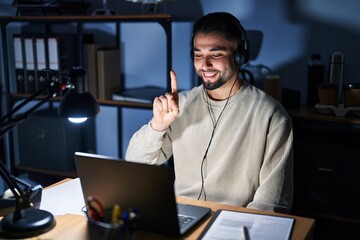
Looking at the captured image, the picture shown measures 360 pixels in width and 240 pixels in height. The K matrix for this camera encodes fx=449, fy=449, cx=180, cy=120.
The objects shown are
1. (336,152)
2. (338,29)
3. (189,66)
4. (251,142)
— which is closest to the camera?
(251,142)

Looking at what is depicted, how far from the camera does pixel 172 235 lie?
1119 mm

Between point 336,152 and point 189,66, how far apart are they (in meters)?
0.98

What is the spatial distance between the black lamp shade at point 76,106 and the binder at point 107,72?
145 centimetres

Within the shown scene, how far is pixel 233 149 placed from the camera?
167 cm

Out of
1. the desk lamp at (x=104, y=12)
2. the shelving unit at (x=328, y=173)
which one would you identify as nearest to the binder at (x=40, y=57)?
the desk lamp at (x=104, y=12)

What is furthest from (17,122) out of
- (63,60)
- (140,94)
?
(63,60)

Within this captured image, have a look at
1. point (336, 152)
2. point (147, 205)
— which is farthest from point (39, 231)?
point (336, 152)

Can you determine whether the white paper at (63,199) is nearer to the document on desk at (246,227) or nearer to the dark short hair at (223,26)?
the document on desk at (246,227)

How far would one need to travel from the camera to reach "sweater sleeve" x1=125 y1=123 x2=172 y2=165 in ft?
5.55

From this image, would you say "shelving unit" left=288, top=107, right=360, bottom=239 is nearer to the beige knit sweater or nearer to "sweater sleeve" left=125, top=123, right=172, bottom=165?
the beige knit sweater

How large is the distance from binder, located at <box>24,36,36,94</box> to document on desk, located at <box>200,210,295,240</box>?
5.99 feet

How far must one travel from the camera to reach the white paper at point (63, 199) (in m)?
1.34

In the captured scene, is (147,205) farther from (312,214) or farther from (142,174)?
(312,214)

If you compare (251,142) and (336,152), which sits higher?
(251,142)
